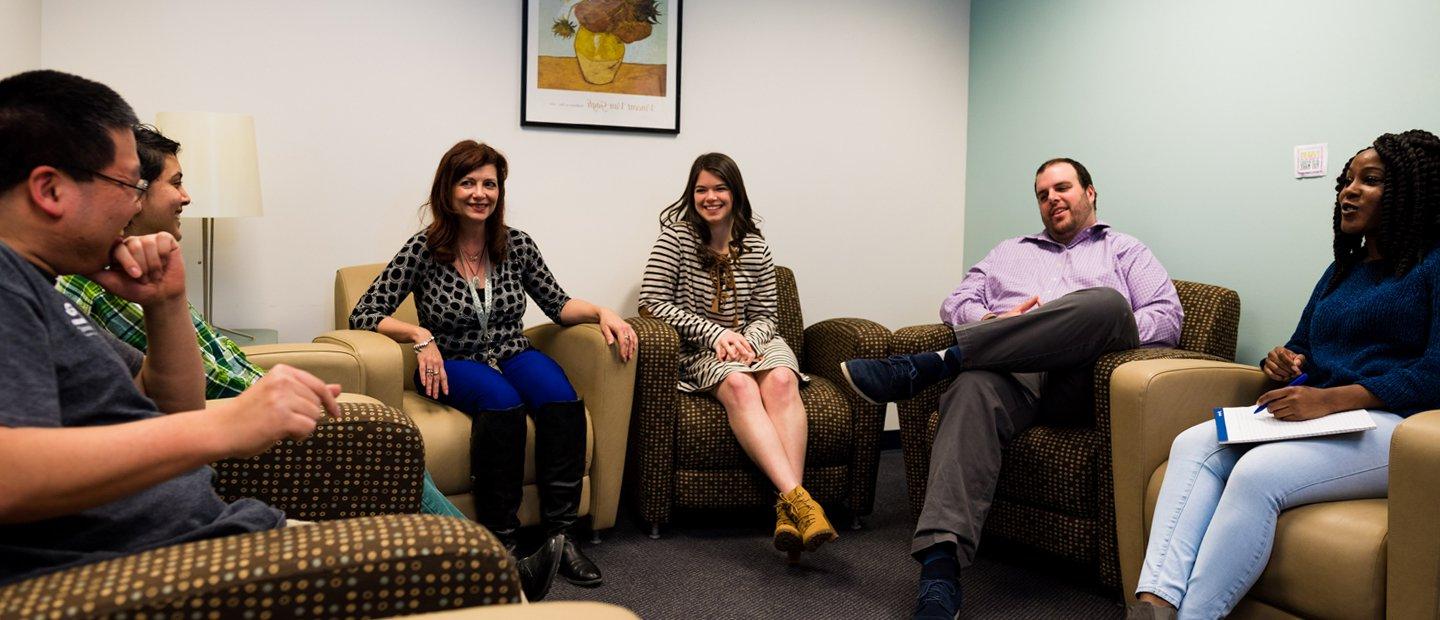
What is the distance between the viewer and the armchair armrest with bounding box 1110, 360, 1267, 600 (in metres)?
2.23

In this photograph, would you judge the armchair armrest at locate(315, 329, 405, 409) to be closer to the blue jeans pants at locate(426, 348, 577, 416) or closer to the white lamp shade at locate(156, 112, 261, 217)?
A: the blue jeans pants at locate(426, 348, 577, 416)

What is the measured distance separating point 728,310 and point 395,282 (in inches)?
41.1

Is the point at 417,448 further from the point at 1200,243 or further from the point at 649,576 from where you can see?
the point at 1200,243

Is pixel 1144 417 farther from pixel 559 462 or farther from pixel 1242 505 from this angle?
pixel 559 462

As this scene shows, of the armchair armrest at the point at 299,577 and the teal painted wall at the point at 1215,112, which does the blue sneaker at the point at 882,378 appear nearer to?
the teal painted wall at the point at 1215,112

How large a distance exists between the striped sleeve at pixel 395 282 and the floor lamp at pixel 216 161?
0.44 meters

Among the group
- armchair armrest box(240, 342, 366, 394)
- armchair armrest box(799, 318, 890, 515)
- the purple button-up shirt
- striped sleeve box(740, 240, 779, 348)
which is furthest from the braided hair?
armchair armrest box(240, 342, 366, 394)

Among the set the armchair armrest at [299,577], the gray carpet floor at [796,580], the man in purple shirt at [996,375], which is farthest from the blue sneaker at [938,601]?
the armchair armrest at [299,577]

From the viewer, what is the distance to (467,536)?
38.7 inches

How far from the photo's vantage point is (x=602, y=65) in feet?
11.9

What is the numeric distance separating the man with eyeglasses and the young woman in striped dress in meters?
1.84

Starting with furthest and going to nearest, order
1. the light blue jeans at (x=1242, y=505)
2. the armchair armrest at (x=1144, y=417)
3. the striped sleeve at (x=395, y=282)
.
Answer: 1. the striped sleeve at (x=395, y=282)
2. the armchair armrest at (x=1144, y=417)
3. the light blue jeans at (x=1242, y=505)

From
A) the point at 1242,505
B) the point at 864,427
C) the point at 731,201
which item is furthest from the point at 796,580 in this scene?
the point at 731,201

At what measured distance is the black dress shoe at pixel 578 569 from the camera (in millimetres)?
2598
